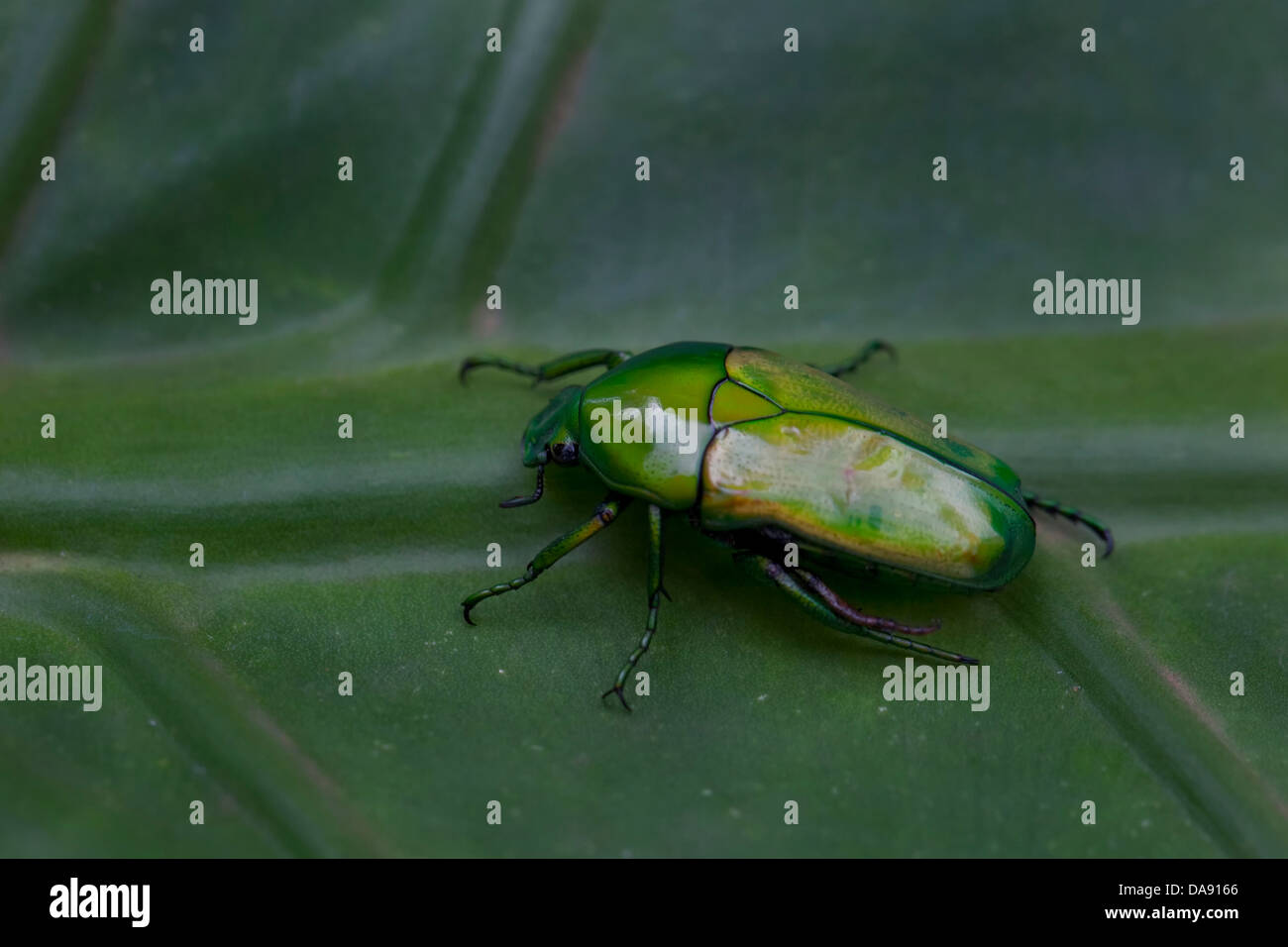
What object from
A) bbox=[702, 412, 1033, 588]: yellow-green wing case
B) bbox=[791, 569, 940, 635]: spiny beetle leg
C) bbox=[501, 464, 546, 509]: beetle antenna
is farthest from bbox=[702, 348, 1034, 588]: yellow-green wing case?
bbox=[501, 464, 546, 509]: beetle antenna

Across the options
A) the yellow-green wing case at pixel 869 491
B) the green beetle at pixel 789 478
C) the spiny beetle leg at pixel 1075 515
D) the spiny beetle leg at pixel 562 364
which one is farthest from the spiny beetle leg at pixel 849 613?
the spiny beetle leg at pixel 562 364

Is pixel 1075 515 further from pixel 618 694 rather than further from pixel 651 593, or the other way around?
pixel 618 694

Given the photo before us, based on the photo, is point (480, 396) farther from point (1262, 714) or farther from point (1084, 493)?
point (1262, 714)

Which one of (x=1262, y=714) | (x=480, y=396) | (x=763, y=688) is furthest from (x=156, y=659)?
(x=1262, y=714)

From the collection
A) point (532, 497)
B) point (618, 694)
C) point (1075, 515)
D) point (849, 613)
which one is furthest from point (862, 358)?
point (618, 694)

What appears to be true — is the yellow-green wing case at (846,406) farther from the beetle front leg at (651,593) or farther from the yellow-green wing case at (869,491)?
the beetle front leg at (651,593)

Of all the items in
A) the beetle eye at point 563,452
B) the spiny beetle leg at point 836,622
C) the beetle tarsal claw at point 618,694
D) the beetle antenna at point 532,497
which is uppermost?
the beetle eye at point 563,452
